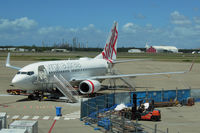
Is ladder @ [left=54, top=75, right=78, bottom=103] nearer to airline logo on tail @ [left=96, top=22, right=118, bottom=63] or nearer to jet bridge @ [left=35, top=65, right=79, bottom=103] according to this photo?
jet bridge @ [left=35, top=65, right=79, bottom=103]

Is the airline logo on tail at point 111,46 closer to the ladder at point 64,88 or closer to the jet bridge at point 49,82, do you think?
the ladder at point 64,88

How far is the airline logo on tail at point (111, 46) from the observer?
45.6 meters

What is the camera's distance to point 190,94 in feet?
103

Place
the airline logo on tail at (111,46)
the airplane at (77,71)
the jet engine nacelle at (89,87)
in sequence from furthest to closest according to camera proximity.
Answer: the airline logo on tail at (111,46), the jet engine nacelle at (89,87), the airplane at (77,71)

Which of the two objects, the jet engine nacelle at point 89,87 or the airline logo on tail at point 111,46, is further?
the airline logo on tail at point 111,46

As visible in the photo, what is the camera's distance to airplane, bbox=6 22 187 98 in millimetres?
30509

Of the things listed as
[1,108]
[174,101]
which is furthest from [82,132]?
[174,101]

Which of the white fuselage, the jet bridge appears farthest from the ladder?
the white fuselage

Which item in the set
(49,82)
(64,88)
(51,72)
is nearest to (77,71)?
(51,72)

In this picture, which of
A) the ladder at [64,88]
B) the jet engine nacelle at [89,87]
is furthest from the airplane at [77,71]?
the ladder at [64,88]

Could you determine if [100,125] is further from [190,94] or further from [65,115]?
[190,94]

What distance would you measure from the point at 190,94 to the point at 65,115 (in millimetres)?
14773

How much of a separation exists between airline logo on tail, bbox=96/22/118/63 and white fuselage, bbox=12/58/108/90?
3931 millimetres

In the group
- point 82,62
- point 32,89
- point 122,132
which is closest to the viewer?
point 122,132
